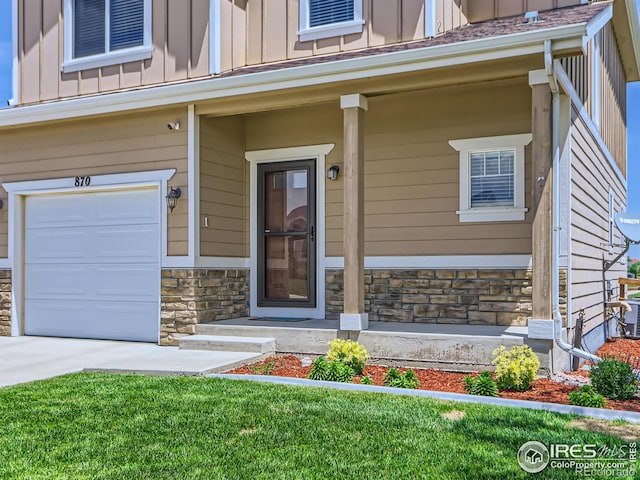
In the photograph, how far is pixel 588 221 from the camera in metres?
8.84

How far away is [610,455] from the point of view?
12.8 feet

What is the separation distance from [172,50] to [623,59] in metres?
9.56

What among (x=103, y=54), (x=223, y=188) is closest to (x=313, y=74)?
(x=223, y=188)

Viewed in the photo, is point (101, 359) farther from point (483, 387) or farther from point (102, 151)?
point (483, 387)

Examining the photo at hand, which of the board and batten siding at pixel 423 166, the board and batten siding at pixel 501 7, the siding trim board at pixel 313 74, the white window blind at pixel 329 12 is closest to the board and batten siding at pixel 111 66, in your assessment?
the siding trim board at pixel 313 74

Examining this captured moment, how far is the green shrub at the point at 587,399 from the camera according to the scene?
5.10 metres

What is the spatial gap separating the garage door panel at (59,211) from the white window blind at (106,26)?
2.22 metres

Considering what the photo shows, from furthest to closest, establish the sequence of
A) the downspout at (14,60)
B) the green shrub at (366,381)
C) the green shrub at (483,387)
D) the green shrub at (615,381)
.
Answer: the downspout at (14,60), the green shrub at (366,381), the green shrub at (483,387), the green shrub at (615,381)

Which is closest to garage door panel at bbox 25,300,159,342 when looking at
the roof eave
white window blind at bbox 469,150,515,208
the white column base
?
the white column base

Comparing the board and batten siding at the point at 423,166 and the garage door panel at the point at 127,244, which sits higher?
the board and batten siding at the point at 423,166

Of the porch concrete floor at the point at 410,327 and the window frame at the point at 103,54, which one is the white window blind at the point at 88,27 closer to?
the window frame at the point at 103,54

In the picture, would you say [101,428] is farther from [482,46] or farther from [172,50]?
[172,50]

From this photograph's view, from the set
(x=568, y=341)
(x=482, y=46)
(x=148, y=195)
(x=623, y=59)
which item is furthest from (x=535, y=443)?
(x=623, y=59)

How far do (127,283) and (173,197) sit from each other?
1512 millimetres
